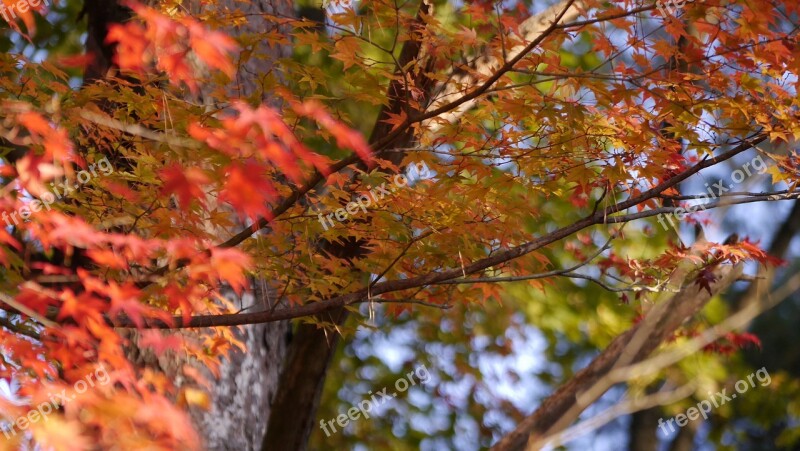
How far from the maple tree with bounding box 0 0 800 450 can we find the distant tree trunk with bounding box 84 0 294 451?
0.02 metres

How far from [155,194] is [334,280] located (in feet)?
2.59

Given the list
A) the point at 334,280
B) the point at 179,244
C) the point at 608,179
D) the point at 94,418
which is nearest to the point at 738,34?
the point at 608,179

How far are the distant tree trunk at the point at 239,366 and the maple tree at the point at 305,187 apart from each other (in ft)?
0.05

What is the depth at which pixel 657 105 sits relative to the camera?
3.21m

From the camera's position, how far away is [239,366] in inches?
188

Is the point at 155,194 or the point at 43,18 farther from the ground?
the point at 43,18

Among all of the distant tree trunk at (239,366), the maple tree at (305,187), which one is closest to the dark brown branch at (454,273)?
the maple tree at (305,187)

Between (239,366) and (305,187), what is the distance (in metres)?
2.22

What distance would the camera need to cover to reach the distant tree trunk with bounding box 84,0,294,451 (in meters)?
4.58

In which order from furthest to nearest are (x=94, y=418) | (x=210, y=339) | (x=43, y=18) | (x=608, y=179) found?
(x=43, y=18) → (x=210, y=339) → (x=608, y=179) → (x=94, y=418)

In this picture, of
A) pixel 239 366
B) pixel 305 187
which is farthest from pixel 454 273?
A: pixel 239 366

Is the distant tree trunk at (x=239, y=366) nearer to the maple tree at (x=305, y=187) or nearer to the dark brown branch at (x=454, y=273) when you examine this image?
the maple tree at (x=305, y=187)

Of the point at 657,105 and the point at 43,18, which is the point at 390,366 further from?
the point at 657,105

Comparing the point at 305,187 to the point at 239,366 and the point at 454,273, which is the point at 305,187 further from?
the point at 239,366
